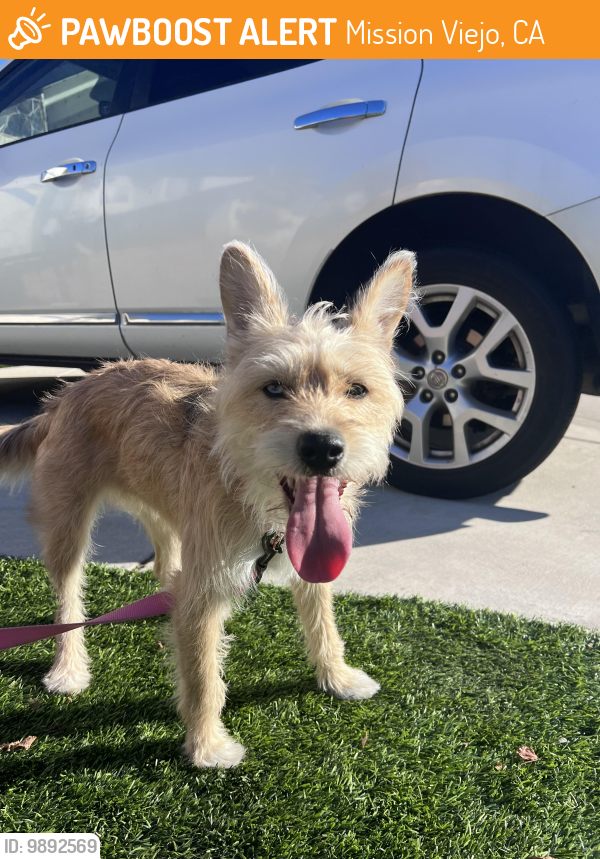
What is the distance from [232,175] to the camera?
13.5ft

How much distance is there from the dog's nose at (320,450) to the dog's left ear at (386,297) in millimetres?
692

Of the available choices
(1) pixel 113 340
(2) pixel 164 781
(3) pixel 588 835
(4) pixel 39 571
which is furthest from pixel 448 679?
(1) pixel 113 340

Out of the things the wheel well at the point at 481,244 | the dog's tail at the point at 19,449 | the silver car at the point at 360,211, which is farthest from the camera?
the wheel well at the point at 481,244

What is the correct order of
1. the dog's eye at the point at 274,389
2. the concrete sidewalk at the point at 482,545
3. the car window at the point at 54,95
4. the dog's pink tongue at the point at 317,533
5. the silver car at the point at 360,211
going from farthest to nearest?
the car window at the point at 54,95
the silver car at the point at 360,211
the concrete sidewalk at the point at 482,545
the dog's eye at the point at 274,389
the dog's pink tongue at the point at 317,533

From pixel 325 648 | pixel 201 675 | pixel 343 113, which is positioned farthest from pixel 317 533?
pixel 343 113

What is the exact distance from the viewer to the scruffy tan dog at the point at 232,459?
2.15 metres

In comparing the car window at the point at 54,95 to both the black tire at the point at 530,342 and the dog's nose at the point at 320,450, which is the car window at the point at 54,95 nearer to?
the black tire at the point at 530,342

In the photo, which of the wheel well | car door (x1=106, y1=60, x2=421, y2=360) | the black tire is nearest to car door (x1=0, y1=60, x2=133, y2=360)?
car door (x1=106, y1=60, x2=421, y2=360)

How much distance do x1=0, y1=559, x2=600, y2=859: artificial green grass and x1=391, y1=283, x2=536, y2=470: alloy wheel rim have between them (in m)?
1.27

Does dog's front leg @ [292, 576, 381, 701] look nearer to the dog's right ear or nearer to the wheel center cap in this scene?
the dog's right ear

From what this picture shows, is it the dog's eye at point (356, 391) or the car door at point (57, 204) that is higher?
the car door at point (57, 204)

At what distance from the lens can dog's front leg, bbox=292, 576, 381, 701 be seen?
2.71 metres

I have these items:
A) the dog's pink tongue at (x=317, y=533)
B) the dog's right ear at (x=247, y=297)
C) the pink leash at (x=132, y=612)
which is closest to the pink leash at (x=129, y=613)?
the pink leash at (x=132, y=612)

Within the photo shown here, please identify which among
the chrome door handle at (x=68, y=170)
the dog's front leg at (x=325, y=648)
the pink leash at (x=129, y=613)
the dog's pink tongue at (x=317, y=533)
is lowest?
the dog's front leg at (x=325, y=648)
